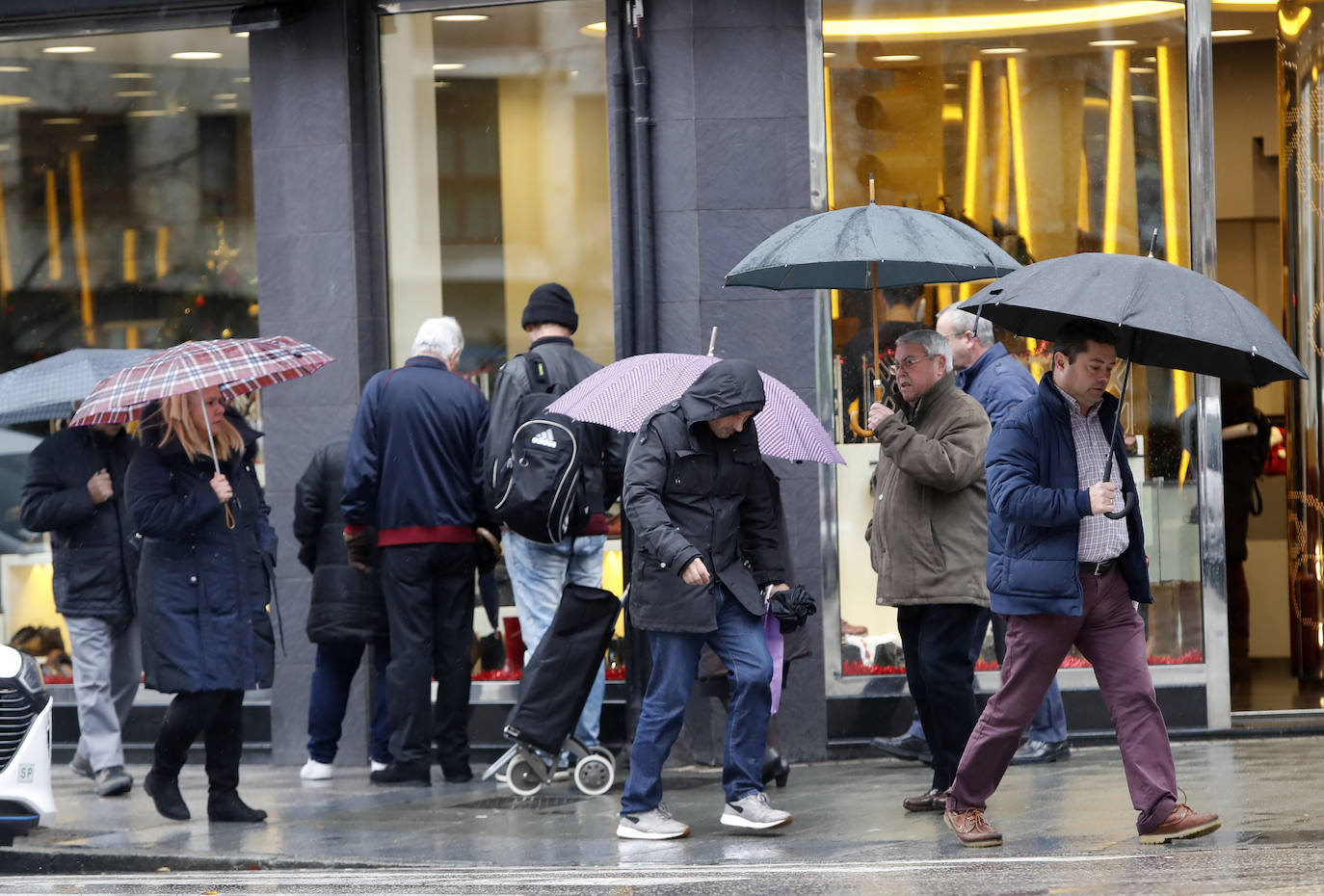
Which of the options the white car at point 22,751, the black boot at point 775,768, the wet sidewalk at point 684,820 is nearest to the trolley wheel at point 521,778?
the wet sidewalk at point 684,820

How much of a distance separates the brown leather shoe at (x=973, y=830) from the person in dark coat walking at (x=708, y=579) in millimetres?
800

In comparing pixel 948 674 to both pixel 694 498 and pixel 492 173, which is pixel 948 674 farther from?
pixel 492 173

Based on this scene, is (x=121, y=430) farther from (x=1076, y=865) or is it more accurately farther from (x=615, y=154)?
(x=1076, y=865)

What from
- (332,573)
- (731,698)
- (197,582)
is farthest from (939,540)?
(332,573)

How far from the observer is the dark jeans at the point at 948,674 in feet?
23.3

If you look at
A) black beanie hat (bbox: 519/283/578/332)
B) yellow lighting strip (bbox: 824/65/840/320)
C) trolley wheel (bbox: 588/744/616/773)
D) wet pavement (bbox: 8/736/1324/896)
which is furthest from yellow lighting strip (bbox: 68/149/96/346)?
yellow lighting strip (bbox: 824/65/840/320)

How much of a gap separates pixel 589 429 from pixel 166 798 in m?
2.53

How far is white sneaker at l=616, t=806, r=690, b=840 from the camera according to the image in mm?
6984

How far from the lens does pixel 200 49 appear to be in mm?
10102

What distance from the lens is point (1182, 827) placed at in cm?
629

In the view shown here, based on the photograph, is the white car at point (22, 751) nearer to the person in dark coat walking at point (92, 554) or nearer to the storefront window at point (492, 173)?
the person in dark coat walking at point (92, 554)

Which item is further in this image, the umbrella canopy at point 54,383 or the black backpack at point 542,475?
the umbrella canopy at point 54,383

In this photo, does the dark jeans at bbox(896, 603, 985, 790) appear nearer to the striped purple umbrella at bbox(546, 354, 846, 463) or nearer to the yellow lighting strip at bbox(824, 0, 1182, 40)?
the striped purple umbrella at bbox(546, 354, 846, 463)

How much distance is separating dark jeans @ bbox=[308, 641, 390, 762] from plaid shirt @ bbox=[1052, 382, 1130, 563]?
4147 mm
